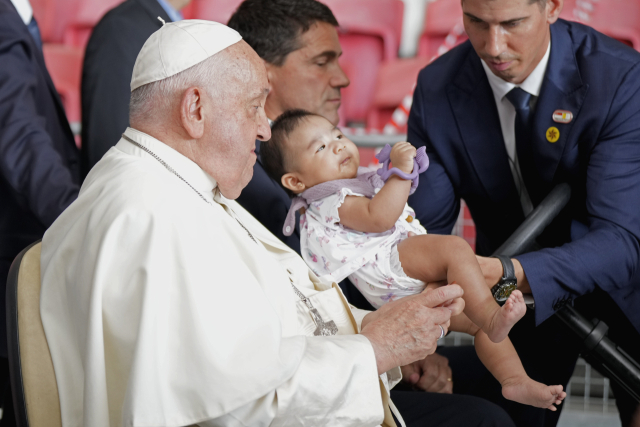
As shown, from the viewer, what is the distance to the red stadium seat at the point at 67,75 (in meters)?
5.71

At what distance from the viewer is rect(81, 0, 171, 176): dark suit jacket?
2650mm

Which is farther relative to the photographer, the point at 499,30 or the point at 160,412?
the point at 499,30

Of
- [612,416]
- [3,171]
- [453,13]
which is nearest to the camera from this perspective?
[3,171]

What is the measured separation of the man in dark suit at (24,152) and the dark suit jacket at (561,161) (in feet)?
4.63

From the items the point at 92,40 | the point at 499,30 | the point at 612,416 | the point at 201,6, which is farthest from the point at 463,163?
the point at 201,6

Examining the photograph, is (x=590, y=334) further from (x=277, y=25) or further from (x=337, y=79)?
(x=277, y=25)

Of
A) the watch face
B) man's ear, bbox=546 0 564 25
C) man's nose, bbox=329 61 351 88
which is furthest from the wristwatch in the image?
man's nose, bbox=329 61 351 88

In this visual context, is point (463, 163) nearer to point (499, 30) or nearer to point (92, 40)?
point (499, 30)

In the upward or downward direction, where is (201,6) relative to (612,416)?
upward

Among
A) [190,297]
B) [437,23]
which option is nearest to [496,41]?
[190,297]

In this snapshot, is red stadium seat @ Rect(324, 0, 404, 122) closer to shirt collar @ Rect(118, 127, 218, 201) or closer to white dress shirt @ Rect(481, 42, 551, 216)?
white dress shirt @ Rect(481, 42, 551, 216)

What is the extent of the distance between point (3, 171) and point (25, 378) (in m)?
1.26

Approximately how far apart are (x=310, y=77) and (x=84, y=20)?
4.09m

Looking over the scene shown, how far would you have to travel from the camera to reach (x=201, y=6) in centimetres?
586
